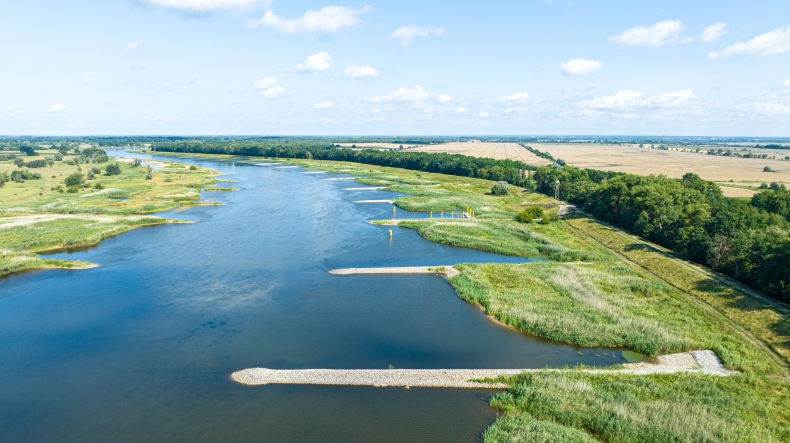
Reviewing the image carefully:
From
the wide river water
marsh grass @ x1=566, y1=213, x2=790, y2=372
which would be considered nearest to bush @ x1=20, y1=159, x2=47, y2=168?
the wide river water

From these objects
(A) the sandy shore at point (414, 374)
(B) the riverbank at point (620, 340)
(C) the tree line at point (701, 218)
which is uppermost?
(C) the tree line at point (701, 218)

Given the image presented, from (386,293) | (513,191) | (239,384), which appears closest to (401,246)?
(386,293)

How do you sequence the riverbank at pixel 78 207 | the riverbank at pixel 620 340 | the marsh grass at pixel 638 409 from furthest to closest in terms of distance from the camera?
the riverbank at pixel 78 207
the riverbank at pixel 620 340
the marsh grass at pixel 638 409

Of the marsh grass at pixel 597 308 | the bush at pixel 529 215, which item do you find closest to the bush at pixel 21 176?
the marsh grass at pixel 597 308

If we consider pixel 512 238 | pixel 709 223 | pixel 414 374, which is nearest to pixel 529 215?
pixel 512 238

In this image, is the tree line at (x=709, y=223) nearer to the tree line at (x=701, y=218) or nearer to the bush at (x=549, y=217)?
the tree line at (x=701, y=218)

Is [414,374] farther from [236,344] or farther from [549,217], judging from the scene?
[549,217]
